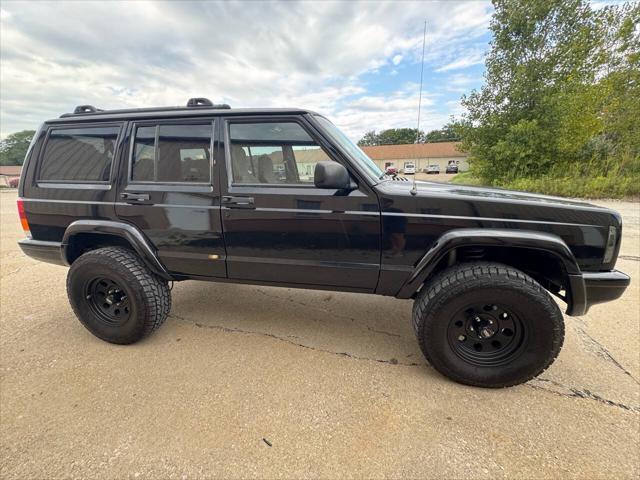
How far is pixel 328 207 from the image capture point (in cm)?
213

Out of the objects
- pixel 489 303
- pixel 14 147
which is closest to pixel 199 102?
pixel 489 303

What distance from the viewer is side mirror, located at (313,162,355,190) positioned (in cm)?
196

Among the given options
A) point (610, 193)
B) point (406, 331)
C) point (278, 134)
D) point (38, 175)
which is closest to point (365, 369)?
point (406, 331)

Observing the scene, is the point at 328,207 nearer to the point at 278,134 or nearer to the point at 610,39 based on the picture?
the point at 278,134

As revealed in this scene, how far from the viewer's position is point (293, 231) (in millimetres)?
2230

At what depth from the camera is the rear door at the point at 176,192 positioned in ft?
7.72

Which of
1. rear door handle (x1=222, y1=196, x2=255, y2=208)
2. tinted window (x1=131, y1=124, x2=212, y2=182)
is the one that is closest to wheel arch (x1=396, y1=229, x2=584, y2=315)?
rear door handle (x1=222, y1=196, x2=255, y2=208)

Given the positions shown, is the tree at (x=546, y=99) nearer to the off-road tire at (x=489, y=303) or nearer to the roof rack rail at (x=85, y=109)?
the off-road tire at (x=489, y=303)

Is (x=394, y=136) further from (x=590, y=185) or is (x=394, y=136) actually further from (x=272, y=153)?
(x=272, y=153)

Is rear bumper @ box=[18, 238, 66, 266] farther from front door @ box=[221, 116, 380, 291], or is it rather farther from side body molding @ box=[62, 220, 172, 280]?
front door @ box=[221, 116, 380, 291]

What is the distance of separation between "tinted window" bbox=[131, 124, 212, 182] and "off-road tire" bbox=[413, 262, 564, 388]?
1.93 metres

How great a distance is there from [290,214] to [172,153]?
1131mm

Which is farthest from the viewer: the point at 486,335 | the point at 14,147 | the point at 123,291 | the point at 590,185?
the point at 14,147

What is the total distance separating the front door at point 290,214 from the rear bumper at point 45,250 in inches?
65.2
